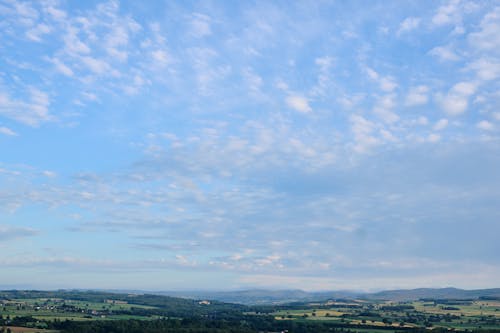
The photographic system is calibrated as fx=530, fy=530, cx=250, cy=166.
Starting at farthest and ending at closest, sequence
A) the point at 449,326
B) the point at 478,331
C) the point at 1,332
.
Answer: the point at 449,326
the point at 478,331
the point at 1,332

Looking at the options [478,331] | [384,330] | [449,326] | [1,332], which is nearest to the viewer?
[1,332]

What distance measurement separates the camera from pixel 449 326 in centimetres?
19975

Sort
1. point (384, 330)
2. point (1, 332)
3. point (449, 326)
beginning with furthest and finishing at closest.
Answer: point (449, 326)
point (384, 330)
point (1, 332)

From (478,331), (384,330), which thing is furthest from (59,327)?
(478,331)

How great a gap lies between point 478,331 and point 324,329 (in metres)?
52.0

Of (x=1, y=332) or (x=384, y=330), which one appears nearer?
(x=1, y=332)

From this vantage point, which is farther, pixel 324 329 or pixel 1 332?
pixel 324 329

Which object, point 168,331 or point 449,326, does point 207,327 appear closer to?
point 168,331

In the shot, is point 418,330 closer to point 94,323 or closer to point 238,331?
point 238,331

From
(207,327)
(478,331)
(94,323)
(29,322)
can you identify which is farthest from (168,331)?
(478,331)

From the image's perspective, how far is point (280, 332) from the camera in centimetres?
19138

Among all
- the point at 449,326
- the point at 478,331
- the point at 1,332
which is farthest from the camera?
the point at 449,326

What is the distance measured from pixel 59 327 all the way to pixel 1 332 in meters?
27.7

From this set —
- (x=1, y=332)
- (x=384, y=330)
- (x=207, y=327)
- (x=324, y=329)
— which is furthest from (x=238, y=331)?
(x=1, y=332)
